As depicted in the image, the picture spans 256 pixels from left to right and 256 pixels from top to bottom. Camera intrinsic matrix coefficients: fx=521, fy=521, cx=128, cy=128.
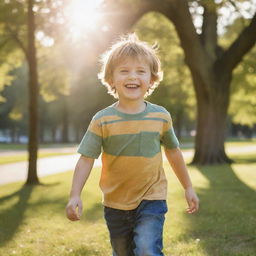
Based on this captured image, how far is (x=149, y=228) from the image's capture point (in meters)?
3.55

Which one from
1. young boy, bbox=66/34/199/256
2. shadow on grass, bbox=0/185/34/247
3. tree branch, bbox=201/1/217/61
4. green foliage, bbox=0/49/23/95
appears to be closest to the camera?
young boy, bbox=66/34/199/256

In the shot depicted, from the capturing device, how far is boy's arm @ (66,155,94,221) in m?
3.46

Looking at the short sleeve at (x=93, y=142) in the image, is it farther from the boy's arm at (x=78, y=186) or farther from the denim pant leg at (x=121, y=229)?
the denim pant leg at (x=121, y=229)

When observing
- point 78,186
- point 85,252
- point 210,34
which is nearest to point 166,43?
→ point 210,34

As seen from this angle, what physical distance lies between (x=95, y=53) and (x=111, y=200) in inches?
600

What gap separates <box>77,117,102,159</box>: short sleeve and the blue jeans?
44cm

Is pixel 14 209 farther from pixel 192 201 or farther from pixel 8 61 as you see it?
pixel 8 61

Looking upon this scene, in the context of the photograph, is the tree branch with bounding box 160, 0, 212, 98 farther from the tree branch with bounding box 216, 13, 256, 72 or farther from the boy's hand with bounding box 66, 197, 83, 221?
the boy's hand with bounding box 66, 197, 83, 221

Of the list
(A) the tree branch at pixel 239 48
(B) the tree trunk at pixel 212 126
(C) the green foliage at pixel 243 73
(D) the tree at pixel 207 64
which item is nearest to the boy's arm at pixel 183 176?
(D) the tree at pixel 207 64

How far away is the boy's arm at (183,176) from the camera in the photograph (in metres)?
3.81

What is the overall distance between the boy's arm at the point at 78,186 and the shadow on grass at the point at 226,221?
2.50 metres

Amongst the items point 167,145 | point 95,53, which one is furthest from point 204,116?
point 167,145

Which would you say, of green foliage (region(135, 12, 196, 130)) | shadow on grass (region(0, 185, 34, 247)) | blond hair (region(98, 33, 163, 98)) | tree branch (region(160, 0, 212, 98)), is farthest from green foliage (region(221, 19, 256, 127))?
blond hair (region(98, 33, 163, 98))

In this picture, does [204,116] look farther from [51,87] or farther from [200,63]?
[51,87]
